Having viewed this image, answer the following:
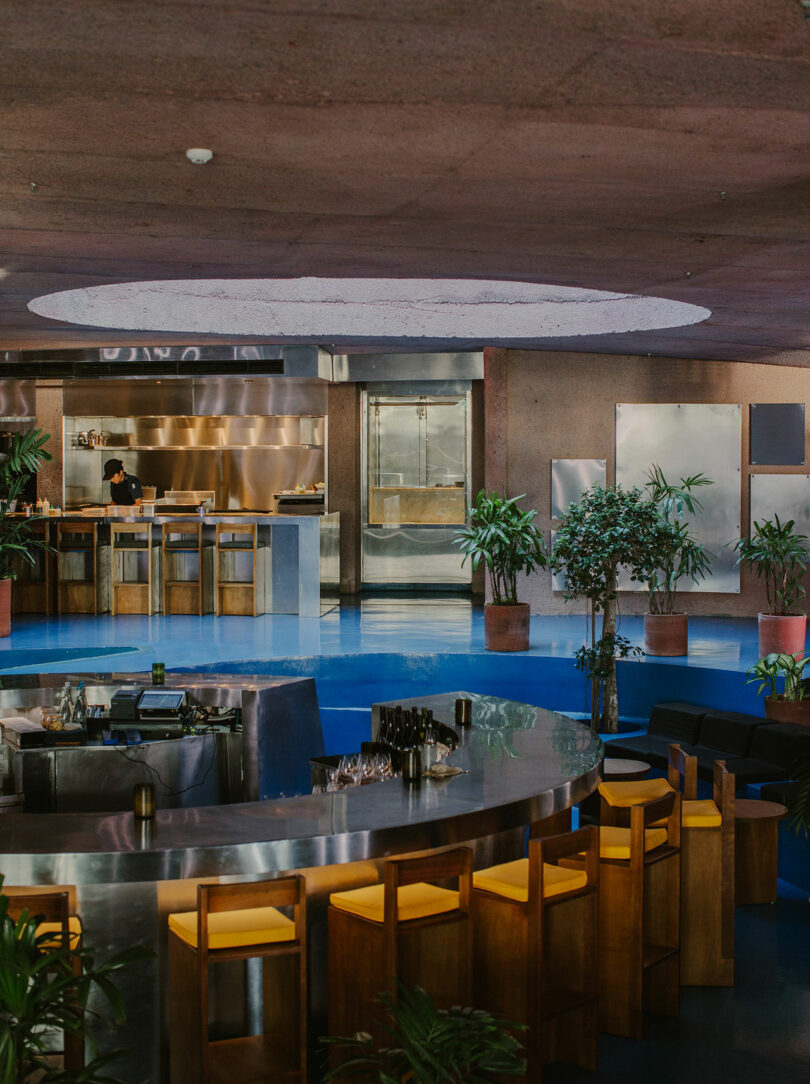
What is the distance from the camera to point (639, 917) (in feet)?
A: 14.7

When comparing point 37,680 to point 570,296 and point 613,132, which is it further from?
point 570,296

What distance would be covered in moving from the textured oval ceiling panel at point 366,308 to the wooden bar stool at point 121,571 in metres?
2.46

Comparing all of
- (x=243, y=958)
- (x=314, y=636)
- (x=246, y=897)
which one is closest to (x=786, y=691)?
(x=314, y=636)

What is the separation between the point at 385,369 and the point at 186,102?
10.3 meters

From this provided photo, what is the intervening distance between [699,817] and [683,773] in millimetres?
230

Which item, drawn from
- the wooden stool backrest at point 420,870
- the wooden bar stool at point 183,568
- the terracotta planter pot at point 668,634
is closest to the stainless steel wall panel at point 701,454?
the terracotta planter pot at point 668,634

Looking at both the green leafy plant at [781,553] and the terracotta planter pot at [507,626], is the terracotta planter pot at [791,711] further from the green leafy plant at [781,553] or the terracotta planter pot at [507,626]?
the terracotta planter pot at [507,626]

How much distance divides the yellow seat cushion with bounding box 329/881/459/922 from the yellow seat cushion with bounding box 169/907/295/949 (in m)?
0.23

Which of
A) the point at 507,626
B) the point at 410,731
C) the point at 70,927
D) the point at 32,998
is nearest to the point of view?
the point at 32,998

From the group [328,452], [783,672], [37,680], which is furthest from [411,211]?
[328,452]

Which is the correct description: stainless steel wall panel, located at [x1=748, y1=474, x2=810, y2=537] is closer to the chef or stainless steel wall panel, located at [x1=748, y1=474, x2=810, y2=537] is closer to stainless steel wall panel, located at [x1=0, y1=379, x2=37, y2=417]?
the chef

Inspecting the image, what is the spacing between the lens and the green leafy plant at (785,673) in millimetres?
8148

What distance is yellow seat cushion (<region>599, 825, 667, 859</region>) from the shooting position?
4.62 m

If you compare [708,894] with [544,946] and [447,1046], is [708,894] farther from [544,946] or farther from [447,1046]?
[447,1046]
